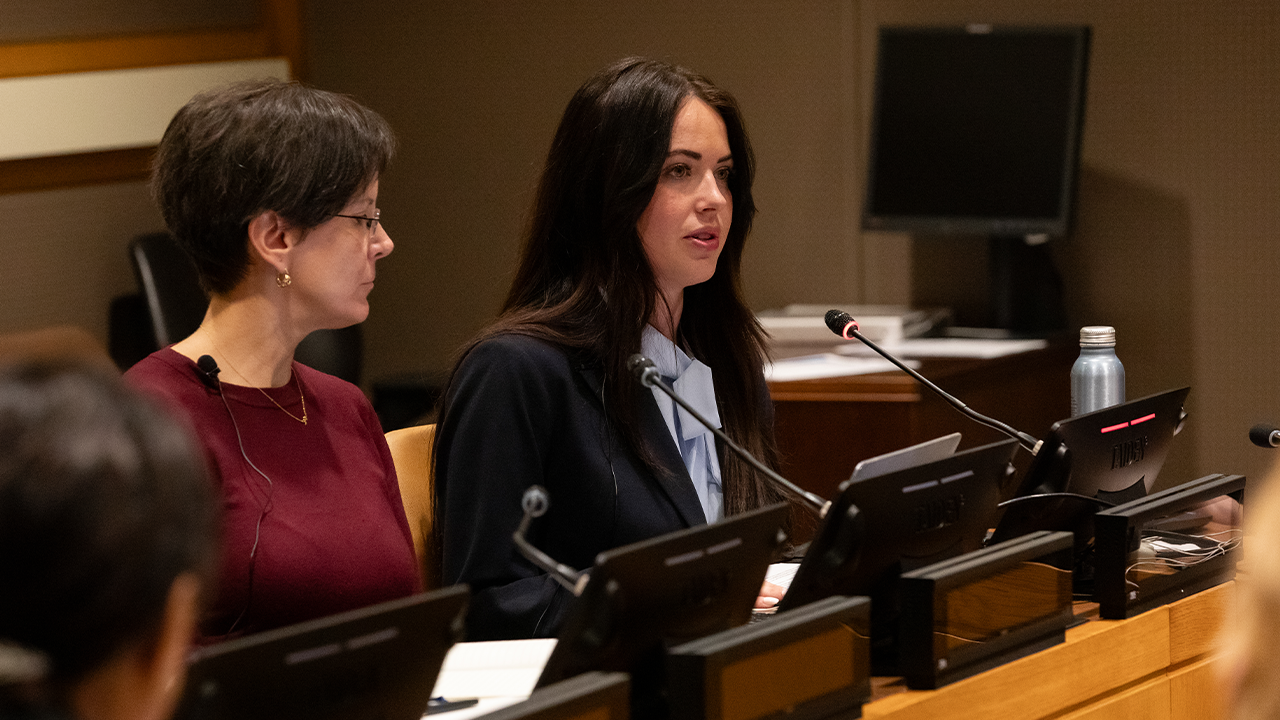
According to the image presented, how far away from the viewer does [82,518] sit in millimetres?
695

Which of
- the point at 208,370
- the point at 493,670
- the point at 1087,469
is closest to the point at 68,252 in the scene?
the point at 208,370

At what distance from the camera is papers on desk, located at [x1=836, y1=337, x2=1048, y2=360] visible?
11.6 ft

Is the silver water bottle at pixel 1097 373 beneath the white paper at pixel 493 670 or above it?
above

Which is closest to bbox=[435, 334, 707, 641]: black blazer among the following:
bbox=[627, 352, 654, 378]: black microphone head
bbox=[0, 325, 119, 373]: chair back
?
bbox=[627, 352, 654, 378]: black microphone head

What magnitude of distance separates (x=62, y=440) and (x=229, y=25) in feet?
14.0

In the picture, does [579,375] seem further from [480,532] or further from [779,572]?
[779,572]

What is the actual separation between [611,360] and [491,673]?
66 centimetres

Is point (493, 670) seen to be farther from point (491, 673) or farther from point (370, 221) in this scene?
point (370, 221)

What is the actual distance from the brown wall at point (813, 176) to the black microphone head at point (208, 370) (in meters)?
2.14

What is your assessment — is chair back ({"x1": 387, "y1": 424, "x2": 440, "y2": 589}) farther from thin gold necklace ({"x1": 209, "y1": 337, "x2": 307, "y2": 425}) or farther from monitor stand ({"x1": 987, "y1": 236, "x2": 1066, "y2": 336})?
monitor stand ({"x1": 987, "y1": 236, "x2": 1066, "y2": 336})

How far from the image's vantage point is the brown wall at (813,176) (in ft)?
12.3

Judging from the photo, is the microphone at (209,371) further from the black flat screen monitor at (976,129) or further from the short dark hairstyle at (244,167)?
the black flat screen monitor at (976,129)

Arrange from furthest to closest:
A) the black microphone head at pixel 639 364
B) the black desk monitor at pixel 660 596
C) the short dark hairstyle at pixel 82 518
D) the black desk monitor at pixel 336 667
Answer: the black microphone head at pixel 639 364 → the black desk monitor at pixel 660 596 → the black desk monitor at pixel 336 667 → the short dark hairstyle at pixel 82 518

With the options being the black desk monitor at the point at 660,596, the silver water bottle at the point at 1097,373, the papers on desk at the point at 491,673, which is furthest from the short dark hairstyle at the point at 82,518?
the silver water bottle at the point at 1097,373
